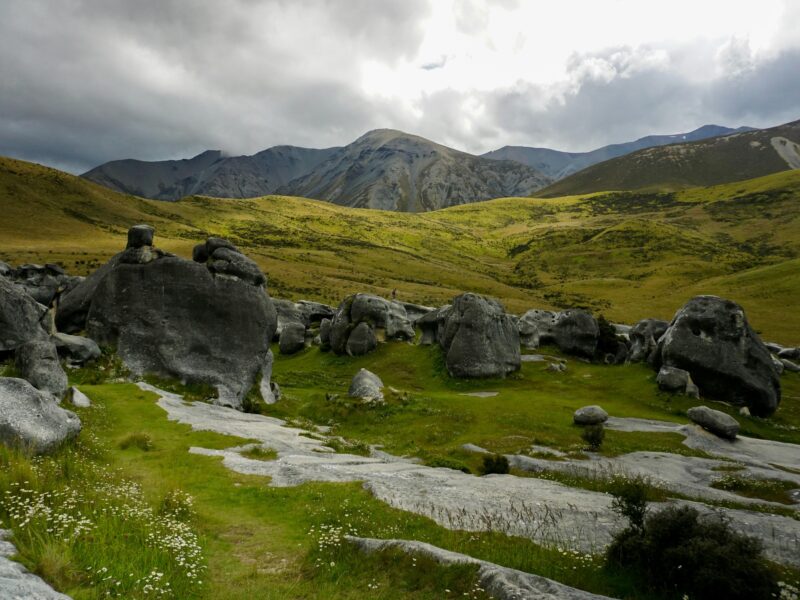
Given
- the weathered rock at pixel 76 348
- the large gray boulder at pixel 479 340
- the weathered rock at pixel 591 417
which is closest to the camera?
the weathered rock at pixel 76 348

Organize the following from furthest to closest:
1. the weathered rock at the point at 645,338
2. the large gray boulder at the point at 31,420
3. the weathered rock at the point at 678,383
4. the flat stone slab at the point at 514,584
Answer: the weathered rock at the point at 645,338 → the weathered rock at the point at 678,383 → the large gray boulder at the point at 31,420 → the flat stone slab at the point at 514,584

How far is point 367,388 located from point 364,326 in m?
25.1

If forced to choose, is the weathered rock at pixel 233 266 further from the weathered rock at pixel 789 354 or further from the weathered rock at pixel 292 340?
the weathered rock at pixel 789 354

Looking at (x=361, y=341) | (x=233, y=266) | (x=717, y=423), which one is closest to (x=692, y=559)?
(x=717, y=423)

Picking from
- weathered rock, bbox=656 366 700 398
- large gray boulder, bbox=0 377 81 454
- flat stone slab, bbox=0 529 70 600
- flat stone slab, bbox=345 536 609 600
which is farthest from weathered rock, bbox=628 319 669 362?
flat stone slab, bbox=0 529 70 600

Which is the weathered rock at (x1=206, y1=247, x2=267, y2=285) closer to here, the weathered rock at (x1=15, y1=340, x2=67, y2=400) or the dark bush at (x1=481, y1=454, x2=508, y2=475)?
the weathered rock at (x1=15, y1=340, x2=67, y2=400)

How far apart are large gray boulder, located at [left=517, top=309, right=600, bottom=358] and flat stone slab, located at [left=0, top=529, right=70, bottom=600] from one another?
65.5 m

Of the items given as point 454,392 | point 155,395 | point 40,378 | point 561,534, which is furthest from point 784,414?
point 40,378

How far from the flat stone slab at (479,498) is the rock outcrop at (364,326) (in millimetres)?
38348

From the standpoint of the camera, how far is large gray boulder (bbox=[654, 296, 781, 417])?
4694cm

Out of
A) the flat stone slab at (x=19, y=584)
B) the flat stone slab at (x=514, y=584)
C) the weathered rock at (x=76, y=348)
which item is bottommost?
the weathered rock at (x=76, y=348)

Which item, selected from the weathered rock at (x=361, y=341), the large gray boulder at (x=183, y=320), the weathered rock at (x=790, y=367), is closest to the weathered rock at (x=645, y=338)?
the weathered rock at (x=790, y=367)

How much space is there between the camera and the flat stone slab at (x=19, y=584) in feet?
22.9

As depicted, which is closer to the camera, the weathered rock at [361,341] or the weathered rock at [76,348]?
the weathered rock at [76,348]
